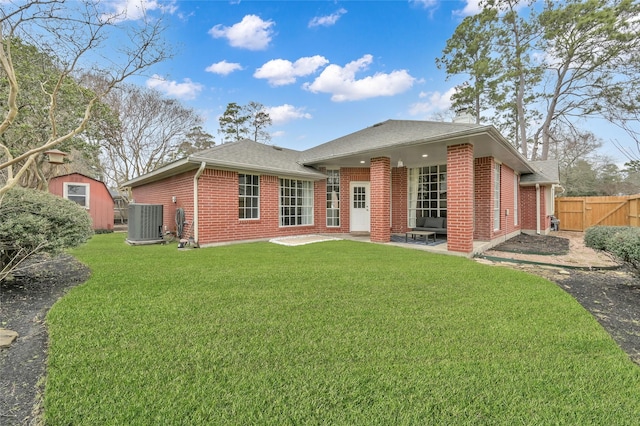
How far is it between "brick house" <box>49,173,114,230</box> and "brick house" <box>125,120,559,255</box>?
2.81m

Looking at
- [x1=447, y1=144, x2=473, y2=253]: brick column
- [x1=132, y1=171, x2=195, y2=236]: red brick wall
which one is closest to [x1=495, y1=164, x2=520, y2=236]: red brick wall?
[x1=447, y1=144, x2=473, y2=253]: brick column

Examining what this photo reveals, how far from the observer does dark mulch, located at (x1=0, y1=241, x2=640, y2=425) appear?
76.1 inches

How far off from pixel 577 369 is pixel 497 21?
22.5 meters

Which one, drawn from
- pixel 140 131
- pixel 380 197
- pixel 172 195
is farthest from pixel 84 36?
pixel 140 131

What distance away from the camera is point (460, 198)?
7.18m

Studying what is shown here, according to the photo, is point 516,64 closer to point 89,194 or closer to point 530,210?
point 530,210

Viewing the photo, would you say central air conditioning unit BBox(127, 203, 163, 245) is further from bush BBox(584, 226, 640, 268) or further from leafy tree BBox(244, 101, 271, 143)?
leafy tree BBox(244, 101, 271, 143)

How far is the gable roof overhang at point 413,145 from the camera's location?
22.7ft

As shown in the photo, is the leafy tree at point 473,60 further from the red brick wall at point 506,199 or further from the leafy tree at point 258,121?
→ the leafy tree at point 258,121

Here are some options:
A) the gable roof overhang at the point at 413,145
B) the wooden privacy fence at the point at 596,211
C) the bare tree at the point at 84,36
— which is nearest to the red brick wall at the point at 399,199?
the gable roof overhang at the point at 413,145

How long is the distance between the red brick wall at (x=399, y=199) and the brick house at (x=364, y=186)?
4 centimetres

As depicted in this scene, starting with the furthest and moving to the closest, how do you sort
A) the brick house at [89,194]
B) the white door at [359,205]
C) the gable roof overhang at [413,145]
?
the brick house at [89,194] → the white door at [359,205] → the gable roof overhang at [413,145]

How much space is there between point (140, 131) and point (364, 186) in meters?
16.9

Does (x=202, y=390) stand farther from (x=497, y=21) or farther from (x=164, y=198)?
(x=497, y=21)
